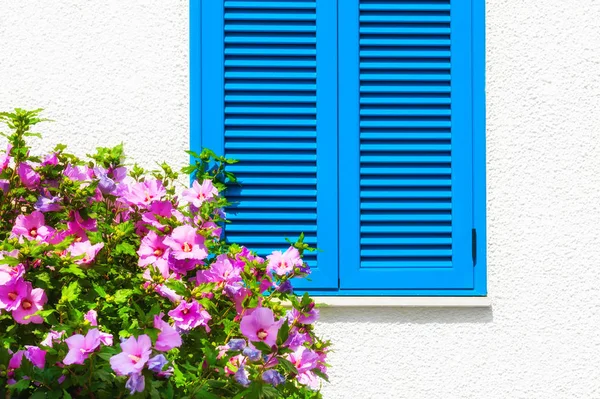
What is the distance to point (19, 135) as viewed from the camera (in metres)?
2.55

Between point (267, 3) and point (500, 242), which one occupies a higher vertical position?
point (267, 3)

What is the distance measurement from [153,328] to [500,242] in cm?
182

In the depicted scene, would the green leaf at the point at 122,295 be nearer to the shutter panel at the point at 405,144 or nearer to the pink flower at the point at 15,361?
the pink flower at the point at 15,361

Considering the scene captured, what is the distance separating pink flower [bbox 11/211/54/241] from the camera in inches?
96.7

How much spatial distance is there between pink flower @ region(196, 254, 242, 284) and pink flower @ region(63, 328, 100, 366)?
52 cm

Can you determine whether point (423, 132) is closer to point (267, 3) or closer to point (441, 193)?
point (441, 193)

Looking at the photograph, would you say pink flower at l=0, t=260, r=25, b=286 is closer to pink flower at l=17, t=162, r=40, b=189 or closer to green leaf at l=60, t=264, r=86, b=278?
green leaf at l=60, t=264, r=86, b=278

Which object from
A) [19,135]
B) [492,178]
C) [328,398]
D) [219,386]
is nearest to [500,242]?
[492,178]

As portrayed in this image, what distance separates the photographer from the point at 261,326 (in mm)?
1921

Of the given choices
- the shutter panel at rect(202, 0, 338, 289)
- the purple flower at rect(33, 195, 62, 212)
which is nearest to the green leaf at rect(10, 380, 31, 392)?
the purple flower at rect(33, 195, 62, 212)

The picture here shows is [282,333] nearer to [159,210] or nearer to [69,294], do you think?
[69,294]

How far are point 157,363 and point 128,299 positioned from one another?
519mm

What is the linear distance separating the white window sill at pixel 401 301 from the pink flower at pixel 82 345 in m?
1.41

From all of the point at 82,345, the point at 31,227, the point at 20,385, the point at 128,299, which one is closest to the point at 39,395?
the point at 20,385
